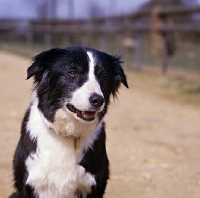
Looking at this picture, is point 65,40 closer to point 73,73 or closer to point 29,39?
point 29,39

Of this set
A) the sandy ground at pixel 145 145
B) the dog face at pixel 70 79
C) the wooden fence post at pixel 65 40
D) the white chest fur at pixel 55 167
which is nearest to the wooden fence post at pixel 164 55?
the sandy ground at pixel 145 145

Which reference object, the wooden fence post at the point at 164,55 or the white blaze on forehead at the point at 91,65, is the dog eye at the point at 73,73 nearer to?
the white blaze on forehead at the point at 91,65

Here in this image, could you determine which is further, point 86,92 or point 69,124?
point 69,124

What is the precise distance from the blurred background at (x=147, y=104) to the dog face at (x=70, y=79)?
19.4 inches

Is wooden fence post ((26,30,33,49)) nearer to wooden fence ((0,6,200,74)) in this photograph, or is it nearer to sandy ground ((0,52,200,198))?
wooden fence ((0,6,200,74))

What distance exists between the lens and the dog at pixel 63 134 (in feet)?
13.8

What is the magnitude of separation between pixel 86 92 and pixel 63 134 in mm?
474

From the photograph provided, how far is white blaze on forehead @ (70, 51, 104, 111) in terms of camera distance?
399 centimetres

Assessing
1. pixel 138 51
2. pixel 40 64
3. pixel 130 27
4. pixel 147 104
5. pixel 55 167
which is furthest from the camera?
pixel 130 27

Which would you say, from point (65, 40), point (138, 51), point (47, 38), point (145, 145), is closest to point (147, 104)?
point (145, 145)

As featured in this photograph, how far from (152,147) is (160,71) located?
28.7ft

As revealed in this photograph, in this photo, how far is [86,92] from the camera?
4.03 m

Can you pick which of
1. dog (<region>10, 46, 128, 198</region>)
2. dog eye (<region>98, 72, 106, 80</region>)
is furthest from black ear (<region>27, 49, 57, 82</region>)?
dog eye (<region>98, 72, 106, 80</region>)

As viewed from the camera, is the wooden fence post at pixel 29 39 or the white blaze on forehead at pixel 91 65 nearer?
the white blaze on forehead at pixel 91 65
